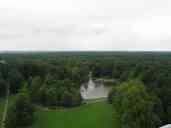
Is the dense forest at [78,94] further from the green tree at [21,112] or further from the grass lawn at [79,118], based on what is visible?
the grass lawn at [79,118]

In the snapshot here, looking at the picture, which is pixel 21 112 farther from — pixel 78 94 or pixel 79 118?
pixel 78 94

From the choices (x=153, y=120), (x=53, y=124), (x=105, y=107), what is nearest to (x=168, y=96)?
(x=153, y=120)

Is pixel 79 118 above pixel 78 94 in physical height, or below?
below

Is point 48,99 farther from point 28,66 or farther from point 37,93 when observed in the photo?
point 28,66

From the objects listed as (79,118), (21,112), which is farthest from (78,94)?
(21,112)

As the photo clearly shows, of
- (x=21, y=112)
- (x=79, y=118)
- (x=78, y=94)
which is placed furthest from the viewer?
(x=78, y=94)

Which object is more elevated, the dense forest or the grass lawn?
the dense forest

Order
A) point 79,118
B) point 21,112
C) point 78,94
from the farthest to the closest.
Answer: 1. point 78,94
2. point 79,118
3. point 21,112

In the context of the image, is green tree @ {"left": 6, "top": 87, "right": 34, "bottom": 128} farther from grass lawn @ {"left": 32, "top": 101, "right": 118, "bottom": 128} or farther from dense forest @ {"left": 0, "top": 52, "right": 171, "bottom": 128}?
grass lawn @ {"left": 32, "top": 101, "right": 118, "bottom": 128}

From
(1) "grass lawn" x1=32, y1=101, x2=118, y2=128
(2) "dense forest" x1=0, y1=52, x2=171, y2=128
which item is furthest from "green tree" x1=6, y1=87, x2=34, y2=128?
(1) "grass lawn" x1=32, y1=101, x2=118, y2=128
